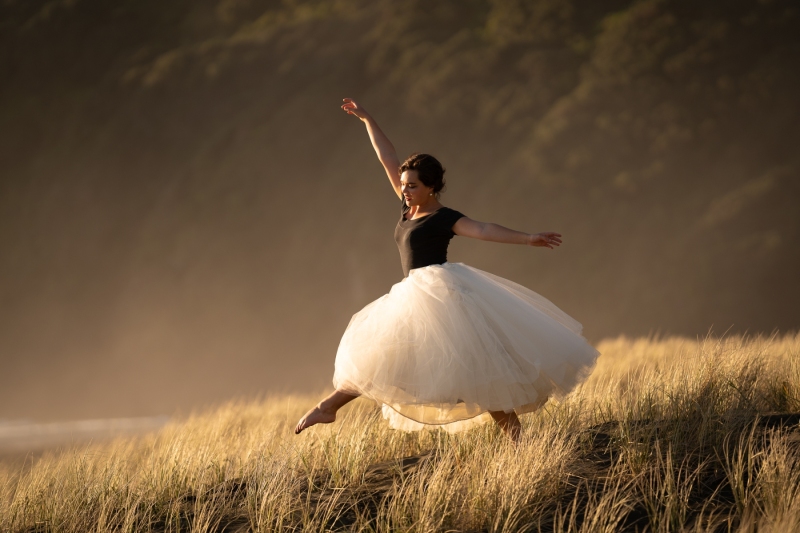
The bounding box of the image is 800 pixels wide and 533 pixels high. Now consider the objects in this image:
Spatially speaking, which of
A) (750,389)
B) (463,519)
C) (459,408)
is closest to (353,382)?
(459,408)

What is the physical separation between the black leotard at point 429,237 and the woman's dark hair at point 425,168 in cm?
11

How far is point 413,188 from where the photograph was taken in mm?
2529

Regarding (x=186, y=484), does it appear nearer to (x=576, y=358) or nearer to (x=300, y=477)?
(x=300, y=477)

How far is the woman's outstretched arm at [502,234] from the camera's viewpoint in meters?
2.28

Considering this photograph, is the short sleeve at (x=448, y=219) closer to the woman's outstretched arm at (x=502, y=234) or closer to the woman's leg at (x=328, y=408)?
the woman's outstretched arm at (x=502, y=234)

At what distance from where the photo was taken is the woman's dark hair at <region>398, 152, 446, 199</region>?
252 centimetres

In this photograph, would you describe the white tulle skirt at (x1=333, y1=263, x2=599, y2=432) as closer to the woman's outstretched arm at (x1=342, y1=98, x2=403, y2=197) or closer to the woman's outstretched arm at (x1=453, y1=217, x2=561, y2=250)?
the woman's outstretched arm at (x1=453, y1=217, x2=561, y2=250)

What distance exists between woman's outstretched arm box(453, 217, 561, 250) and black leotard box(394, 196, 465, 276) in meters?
0.04

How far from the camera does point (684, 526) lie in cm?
186

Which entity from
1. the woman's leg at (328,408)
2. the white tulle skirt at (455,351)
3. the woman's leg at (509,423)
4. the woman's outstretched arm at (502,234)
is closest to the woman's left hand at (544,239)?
the woman's outstretched arm at (502,234)

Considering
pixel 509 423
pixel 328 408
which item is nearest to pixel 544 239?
pixel 509 423

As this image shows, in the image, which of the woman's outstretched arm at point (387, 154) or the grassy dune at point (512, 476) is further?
the woman's outstretched arm at point (387, 154)

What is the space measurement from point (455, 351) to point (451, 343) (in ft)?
0.10

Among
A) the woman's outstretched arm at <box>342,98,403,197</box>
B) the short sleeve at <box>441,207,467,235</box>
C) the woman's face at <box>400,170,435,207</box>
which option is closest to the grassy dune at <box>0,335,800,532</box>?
the short sleeve at <box>441,207,467,235</box>
